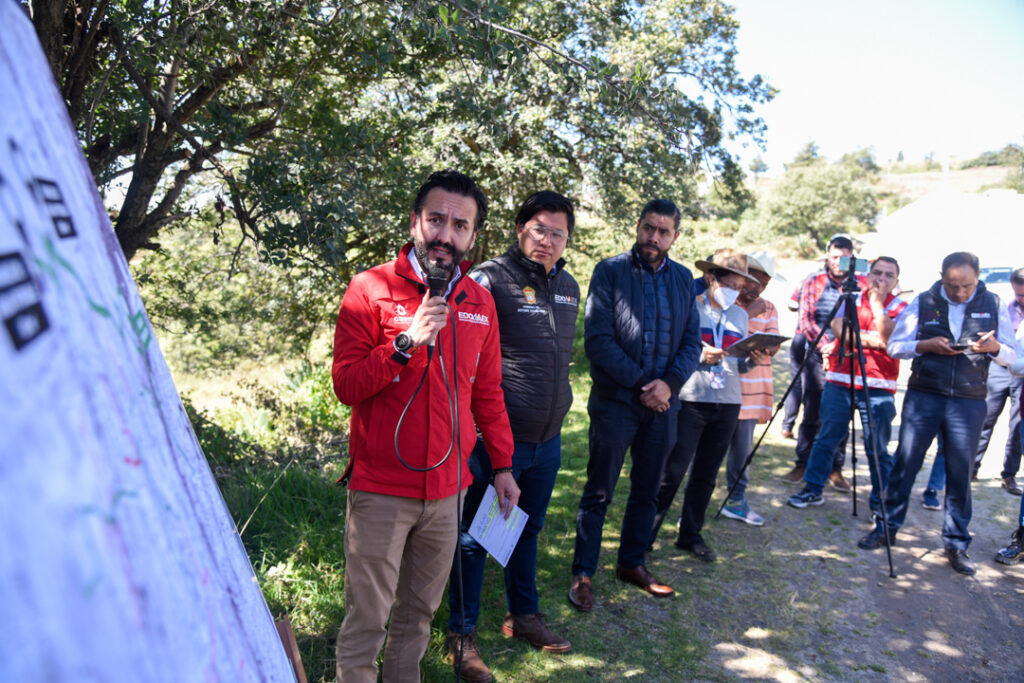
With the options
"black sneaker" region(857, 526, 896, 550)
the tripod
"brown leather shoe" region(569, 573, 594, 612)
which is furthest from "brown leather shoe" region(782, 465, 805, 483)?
"brown leather shoe" region(569, 573, 594, 612)

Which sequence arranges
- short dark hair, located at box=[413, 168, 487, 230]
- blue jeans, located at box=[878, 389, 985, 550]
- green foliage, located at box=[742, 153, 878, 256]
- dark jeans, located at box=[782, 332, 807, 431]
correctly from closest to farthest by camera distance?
short dark hair, located at box=[413, 168, 487, 230], blue jeans, located at box=[878, 389, 985, 550], dark jeans, located at box=[782, 332, 807, 431], green foliage, located at box=[742, 153, 878, 256]

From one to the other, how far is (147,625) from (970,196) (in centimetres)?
2065

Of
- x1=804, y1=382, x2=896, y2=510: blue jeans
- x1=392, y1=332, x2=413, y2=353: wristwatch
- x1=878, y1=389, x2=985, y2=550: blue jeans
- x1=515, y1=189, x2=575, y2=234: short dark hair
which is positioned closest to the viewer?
x1=392, y1=332, x2=413, y2=353: wristwatch

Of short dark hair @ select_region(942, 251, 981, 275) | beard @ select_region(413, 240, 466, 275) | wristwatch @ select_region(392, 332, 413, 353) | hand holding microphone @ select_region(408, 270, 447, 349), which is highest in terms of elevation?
short dark hair @ select_region(942, 251, 981, 275)

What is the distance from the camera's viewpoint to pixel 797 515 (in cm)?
A: 589

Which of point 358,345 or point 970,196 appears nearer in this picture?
point 358,345

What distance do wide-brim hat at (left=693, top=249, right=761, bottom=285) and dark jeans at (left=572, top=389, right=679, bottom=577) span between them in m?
1.22

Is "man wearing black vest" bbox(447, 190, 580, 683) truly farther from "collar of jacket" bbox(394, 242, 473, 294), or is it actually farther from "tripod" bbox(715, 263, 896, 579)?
"tripod" bbox(715, 263, 896, 579)

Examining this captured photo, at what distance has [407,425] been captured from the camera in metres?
2.52

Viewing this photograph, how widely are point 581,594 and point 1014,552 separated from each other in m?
3.47

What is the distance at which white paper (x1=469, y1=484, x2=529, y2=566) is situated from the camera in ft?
10.2

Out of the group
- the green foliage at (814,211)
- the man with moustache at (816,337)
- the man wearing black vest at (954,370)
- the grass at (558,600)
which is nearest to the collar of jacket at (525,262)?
the grass at (558,600)

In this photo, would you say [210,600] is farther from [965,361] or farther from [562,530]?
[965,361]

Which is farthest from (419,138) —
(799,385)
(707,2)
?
(707,2)
